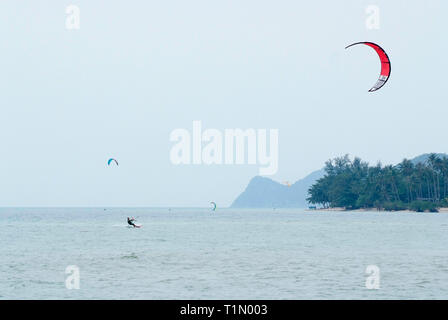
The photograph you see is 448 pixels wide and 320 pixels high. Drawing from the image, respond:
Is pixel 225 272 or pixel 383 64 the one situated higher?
pixel 383 64

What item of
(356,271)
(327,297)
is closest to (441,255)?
(356,271)

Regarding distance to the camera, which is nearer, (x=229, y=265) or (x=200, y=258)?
(x=229, y=265)

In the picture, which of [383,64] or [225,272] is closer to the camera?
[383,64]

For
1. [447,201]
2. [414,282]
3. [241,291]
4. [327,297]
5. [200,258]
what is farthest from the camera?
[447,201]

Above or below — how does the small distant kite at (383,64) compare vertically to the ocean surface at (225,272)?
above

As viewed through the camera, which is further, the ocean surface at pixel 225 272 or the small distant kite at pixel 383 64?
the small distant kite at pixel 383 64

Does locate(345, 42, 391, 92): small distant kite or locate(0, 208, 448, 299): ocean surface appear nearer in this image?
locate(0, 208, 448, 299): ocean surface

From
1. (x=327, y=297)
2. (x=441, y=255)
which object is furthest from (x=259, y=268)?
(x=441, y=255)

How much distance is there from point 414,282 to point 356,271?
512 centimetres

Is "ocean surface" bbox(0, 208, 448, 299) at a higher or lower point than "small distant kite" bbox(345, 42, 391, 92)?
lower

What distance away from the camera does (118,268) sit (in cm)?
3588

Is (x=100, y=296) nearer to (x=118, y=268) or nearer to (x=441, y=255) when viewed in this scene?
(x=118, y=268)
